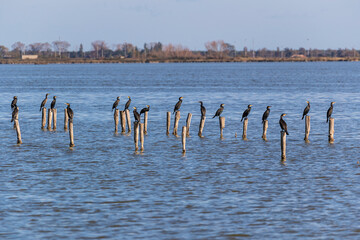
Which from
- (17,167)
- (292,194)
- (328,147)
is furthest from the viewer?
(328,147)

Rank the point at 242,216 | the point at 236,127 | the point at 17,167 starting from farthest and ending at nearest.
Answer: the point at 236,127, the point at 17,167, the point at 242,216

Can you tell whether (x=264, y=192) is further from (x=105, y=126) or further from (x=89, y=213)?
(x=105, y=126)

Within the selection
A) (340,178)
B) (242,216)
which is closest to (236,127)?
(340,178)

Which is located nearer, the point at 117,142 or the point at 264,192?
the point at 264,192

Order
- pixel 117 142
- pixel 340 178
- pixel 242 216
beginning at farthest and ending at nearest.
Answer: pixel 117 142 < pixel 340 178 < pixel 242 216

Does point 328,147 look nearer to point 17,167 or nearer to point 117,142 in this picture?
point 117,142

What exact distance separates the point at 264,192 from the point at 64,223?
23.8 ft

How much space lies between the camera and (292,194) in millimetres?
21016

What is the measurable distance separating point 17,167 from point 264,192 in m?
11.0

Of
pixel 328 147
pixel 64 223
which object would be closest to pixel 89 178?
pixel 64 223

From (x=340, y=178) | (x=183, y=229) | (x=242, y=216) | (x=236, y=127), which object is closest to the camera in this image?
(x=183, y=229)

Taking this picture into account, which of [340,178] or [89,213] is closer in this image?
[89,213]

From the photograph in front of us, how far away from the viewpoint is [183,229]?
16906 mm

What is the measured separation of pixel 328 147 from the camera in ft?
105
